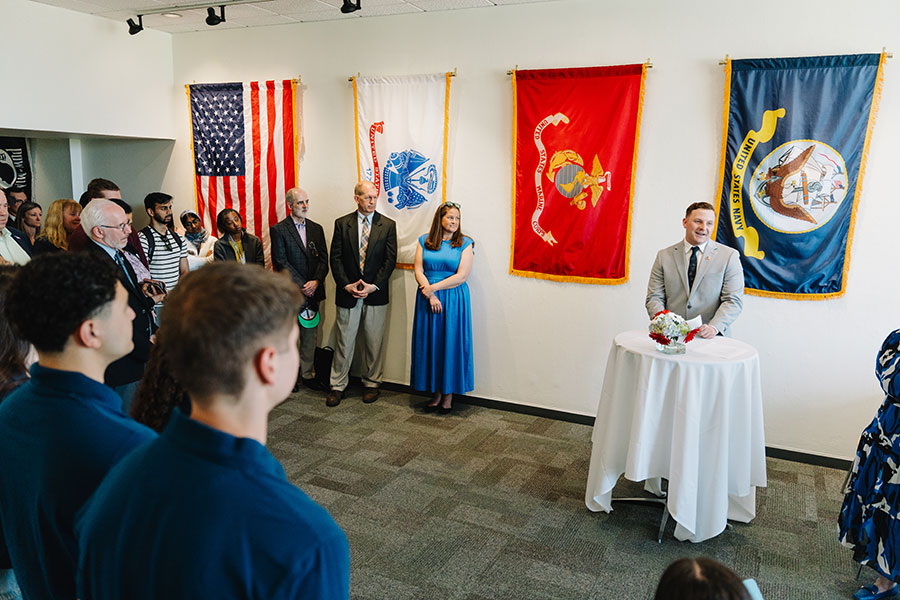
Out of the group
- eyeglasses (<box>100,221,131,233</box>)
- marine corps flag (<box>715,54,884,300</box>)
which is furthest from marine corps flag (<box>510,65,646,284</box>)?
eyeglasses (<box>100,221,131,233</box>)

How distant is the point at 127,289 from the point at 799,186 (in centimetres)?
396

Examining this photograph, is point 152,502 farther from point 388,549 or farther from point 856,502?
point 856,502

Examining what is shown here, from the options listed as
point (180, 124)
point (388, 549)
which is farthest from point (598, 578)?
point (180, 124)

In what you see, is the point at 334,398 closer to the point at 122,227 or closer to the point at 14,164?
the point at 122,227

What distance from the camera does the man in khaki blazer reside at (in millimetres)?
3795

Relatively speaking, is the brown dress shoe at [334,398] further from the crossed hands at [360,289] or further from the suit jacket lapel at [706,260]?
the suit jacket lapel at [706,260]

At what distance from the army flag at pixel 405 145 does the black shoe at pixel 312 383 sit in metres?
1.29

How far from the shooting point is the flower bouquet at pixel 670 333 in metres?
3.24

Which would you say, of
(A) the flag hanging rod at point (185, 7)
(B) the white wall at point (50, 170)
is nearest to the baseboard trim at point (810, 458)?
(A) the flag hanging rod at point (185, 7)

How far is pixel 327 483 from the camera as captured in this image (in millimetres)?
3910

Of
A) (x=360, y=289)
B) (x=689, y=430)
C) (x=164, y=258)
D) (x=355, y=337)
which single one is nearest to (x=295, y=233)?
(x=360, y=289)

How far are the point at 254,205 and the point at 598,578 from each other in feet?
14.5

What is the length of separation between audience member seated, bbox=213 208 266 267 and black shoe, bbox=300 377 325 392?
1133 millimetres

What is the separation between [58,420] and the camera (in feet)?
4.25
